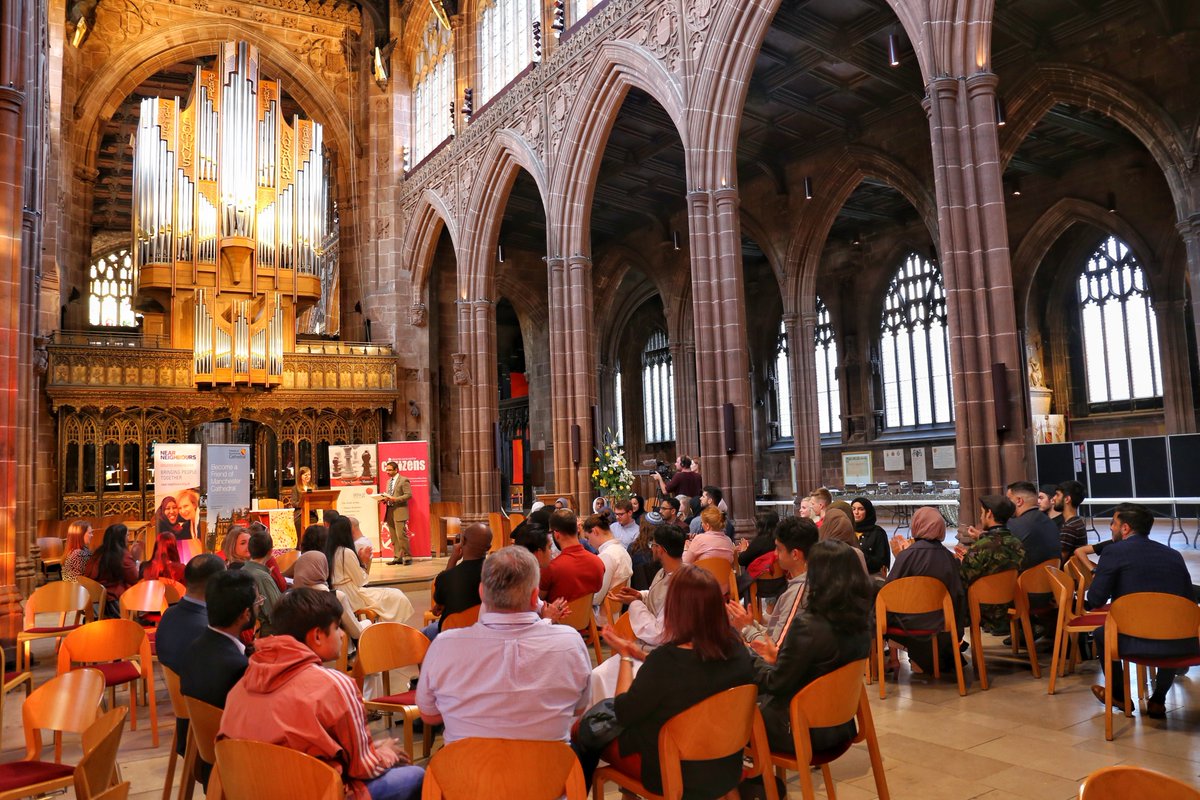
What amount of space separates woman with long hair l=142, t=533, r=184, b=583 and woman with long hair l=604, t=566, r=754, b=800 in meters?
5.18

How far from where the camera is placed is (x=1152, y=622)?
3.97m

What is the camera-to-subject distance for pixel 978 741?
4066 millimetres

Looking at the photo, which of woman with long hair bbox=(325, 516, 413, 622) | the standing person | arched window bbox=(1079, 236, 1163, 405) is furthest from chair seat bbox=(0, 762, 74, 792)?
arched window bbox=(1079, 236, 1163, 405)

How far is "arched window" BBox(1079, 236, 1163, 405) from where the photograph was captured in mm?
17078

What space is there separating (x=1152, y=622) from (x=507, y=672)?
10.6ft

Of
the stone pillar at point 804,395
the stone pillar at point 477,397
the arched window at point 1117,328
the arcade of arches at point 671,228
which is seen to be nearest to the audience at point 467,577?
the arcade of arches at point 671,228

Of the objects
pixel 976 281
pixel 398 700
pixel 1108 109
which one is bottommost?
pixel 398 700

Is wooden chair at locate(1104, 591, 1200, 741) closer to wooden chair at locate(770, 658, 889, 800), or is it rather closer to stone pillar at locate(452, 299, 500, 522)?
wooden chair at locate(770, 658, 889, 800)

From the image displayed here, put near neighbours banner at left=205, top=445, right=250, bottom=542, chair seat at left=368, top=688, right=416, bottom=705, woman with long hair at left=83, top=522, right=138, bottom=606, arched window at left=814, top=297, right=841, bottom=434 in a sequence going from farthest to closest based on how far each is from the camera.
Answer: arched window at left=814, top=297, right=841, bottom=434
near neighbours banner at left=205, top=445, right=250, bottom=542
woman with long hair at left=83, top=522, right=138, bottom=606
chair seat at left=368, top=688, right=416, bottom=705

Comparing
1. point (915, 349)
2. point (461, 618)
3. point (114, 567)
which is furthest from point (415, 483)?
point (915, 349)

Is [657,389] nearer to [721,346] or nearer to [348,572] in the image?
[721,346]

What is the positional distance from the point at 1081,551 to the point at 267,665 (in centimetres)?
547

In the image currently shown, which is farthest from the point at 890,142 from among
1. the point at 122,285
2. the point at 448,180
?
the point at 122,285

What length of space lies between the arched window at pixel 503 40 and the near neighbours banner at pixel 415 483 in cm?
768
